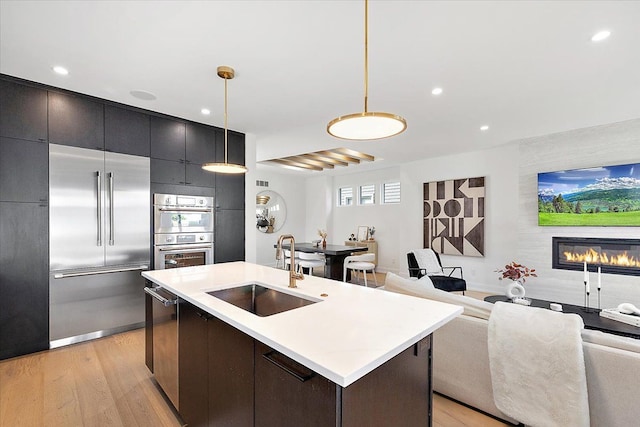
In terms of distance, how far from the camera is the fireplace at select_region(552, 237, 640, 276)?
12.9 ft

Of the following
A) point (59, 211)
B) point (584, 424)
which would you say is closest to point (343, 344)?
point (584, 424)

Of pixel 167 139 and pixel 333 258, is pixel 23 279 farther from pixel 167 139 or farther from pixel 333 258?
pixel 333 258

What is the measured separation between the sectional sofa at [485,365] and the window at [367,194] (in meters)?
5.27

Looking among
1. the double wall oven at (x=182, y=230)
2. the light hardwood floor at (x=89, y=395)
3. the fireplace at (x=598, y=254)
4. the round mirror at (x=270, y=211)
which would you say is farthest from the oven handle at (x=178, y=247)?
the fireplace at (x=598, y=254)

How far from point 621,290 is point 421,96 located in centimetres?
384

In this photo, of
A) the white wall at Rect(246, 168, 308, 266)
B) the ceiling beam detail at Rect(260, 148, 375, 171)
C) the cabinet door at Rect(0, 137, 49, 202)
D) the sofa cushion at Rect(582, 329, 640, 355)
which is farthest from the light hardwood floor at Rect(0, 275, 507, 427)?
the white wall at Rect(246, 168, 308, 266)

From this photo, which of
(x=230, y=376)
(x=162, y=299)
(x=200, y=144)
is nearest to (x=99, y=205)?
(x=200, y=144)

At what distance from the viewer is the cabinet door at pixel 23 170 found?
2.81 m

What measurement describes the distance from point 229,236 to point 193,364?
274 centimetres

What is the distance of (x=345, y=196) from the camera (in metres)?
8.52

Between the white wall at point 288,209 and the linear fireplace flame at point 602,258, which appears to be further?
the white wall at point 288,209

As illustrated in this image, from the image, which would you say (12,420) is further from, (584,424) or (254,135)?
(254,135)

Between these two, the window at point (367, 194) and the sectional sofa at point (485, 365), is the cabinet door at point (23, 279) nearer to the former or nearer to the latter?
the sectional sofa at point (485, 365)

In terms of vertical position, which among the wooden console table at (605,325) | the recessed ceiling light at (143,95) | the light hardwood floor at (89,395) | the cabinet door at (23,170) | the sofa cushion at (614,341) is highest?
the recessed ceiling light at (143,95)
